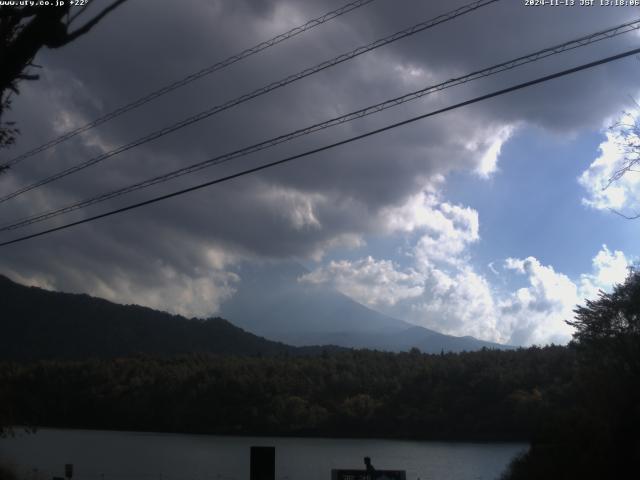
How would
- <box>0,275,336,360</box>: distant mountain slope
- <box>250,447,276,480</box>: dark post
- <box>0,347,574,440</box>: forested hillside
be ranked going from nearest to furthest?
<box>250,447,276,480</box>: dark post
<box>0,347,574,440</box>: forested hillside
<box>0,275,336,360</box>: distant mountain slope

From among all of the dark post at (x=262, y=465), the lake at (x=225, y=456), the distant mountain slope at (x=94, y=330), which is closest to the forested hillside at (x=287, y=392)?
the lake at (x=225, y=456)

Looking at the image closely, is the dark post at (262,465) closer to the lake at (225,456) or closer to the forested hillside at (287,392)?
the lake at (225,456)

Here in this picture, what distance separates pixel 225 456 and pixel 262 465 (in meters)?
52.0

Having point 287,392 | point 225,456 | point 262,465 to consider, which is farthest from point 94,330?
point 262,465

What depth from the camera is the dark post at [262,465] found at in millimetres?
11594

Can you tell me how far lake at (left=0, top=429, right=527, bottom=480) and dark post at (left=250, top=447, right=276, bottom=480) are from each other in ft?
91.6

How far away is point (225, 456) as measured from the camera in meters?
60.7

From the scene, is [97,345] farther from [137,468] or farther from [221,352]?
[137,468]

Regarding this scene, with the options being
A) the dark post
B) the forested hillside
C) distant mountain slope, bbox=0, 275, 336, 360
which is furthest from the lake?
distant mountain slope, bbox=0, 275, 336, 360

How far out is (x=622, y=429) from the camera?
18.2 m

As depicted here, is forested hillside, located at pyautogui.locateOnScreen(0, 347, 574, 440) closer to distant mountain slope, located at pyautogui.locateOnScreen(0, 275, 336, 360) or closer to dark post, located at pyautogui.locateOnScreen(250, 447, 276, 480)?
distant mountain slope, located at pyautogui.locateOnScreen(0, 275, 336, 360)

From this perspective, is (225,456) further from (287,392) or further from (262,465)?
(262,465)

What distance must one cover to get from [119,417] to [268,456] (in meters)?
88.4

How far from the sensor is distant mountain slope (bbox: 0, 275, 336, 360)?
121 metres
